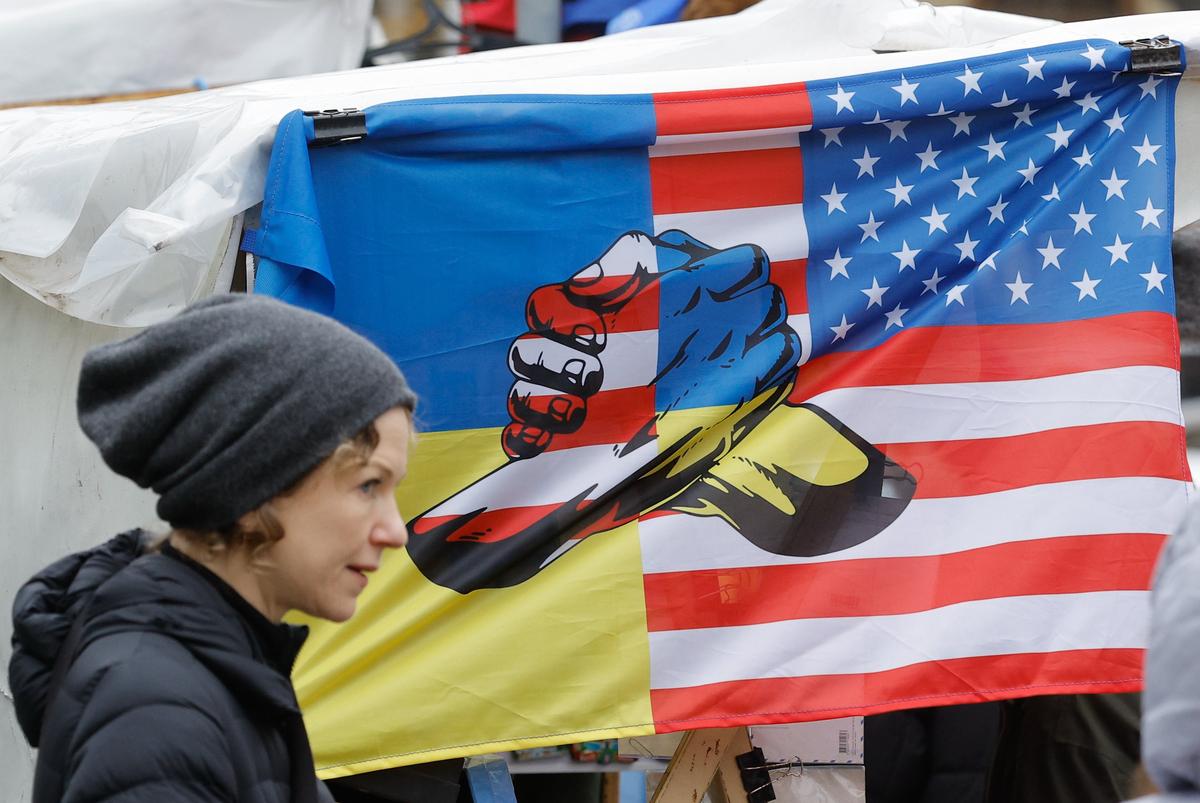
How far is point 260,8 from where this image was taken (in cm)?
548

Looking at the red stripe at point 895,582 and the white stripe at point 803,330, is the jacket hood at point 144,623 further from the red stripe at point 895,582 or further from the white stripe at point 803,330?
the white stripe at point 803,330

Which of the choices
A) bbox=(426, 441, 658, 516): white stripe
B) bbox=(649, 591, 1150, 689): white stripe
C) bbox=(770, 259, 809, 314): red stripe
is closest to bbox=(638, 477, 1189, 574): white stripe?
bbox=(649, 591, 1150, 689): white stripe

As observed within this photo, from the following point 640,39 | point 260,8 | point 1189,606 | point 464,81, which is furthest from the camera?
point 260,8

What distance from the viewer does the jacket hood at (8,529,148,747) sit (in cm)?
139

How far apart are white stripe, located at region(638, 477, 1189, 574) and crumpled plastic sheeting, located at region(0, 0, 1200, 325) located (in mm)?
706

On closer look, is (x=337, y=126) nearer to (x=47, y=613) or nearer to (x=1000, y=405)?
(x=47, y=613)

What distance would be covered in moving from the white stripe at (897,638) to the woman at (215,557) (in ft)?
4.92

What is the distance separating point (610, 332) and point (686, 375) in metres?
0.20

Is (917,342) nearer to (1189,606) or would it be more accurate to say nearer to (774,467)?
(774,467)

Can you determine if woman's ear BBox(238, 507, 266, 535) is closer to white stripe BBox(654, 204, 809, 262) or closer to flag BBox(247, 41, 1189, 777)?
flag BBox(247, 41, 1189, 777)

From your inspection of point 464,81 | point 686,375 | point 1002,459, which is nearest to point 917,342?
point 1002,459

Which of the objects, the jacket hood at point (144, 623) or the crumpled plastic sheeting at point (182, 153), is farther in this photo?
the crumpled plastic sheeting at point (182, 153)

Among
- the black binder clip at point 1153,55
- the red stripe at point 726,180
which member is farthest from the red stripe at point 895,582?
the black binder clip at point 1153,55

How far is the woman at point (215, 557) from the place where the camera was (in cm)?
124
